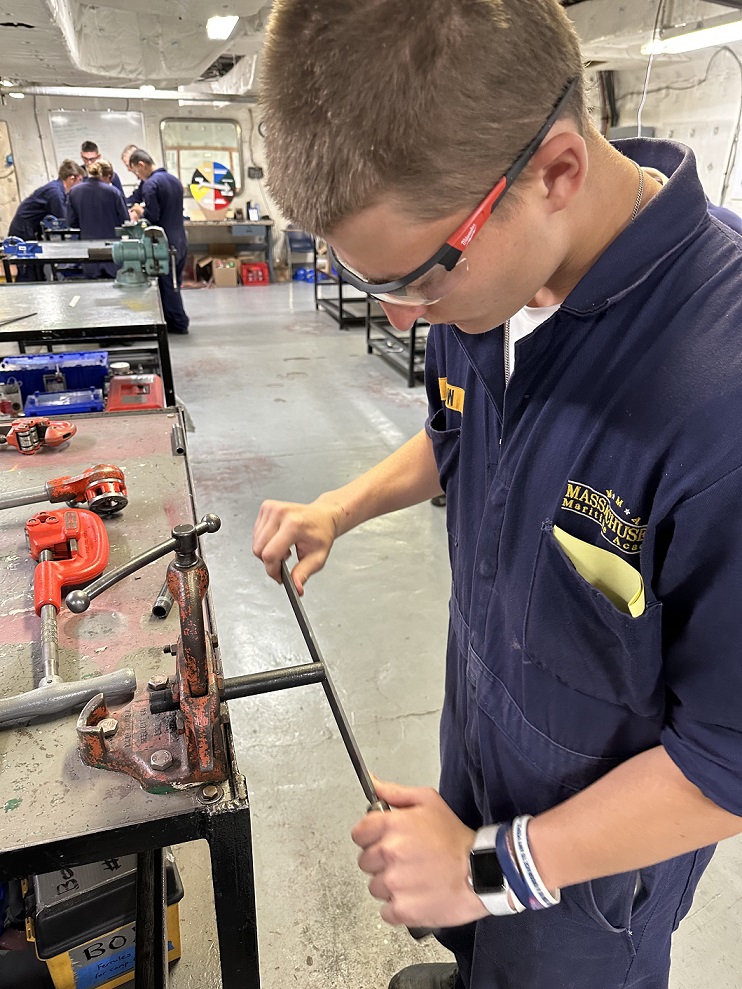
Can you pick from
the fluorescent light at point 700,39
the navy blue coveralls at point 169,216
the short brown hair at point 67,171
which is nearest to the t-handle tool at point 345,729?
the fluorescent light at point 700,39

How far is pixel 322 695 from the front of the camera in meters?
2.12

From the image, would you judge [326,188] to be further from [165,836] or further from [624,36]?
[624,36]

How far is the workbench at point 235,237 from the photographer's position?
9445 millimetres

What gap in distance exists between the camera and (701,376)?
0.56 meters

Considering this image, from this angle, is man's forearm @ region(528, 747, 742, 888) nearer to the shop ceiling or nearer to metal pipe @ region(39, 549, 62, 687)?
metal pipe @ region(39, 549, 62, 687)

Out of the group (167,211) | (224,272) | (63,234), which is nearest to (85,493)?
(63,234)

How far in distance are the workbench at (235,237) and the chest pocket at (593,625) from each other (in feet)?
31.7

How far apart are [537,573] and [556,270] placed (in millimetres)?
320

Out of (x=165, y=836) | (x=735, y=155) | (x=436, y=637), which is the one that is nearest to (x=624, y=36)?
(x=735, y=155)

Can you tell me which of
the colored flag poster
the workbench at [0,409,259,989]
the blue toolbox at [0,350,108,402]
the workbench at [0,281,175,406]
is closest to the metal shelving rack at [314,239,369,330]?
the colored flag poster

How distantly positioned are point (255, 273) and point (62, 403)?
801 cm

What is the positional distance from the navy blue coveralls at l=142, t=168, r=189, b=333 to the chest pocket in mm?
5626

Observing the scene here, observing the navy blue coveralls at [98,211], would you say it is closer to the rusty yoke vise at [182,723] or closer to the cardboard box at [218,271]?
the cardboard box at [218,271]

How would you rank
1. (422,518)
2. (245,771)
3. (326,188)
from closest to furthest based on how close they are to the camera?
(326,188), (245,771), (422,518)
